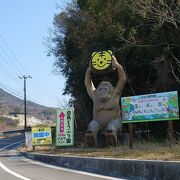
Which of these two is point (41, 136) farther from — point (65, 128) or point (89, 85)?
point (89, 85)

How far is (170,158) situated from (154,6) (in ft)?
34.9

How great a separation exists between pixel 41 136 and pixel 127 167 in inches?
615

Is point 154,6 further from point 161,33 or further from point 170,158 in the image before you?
point 170,158

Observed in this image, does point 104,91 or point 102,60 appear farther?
point 102,60

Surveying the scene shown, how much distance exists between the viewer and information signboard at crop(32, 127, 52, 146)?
2815cm

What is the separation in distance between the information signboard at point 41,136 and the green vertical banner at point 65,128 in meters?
4.24

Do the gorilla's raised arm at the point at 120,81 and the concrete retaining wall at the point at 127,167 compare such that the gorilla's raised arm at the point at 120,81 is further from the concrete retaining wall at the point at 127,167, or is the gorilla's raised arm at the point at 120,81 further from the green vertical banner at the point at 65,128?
the concrete retaining wall at the point at 127,167

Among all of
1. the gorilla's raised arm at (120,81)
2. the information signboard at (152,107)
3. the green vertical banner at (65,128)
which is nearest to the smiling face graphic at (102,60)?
the gorilla's raised arm at (120,81)

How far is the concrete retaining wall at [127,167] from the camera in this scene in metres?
11.5

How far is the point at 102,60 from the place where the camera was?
23656 mm

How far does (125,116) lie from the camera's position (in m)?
19.1

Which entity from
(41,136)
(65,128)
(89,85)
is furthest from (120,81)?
(41,136)

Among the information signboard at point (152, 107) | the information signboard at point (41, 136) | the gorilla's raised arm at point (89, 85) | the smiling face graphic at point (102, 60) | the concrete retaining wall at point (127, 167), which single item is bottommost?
the concrete retaining wall at point (127, 167)

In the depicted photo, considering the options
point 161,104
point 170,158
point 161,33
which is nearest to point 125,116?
point 161,104
